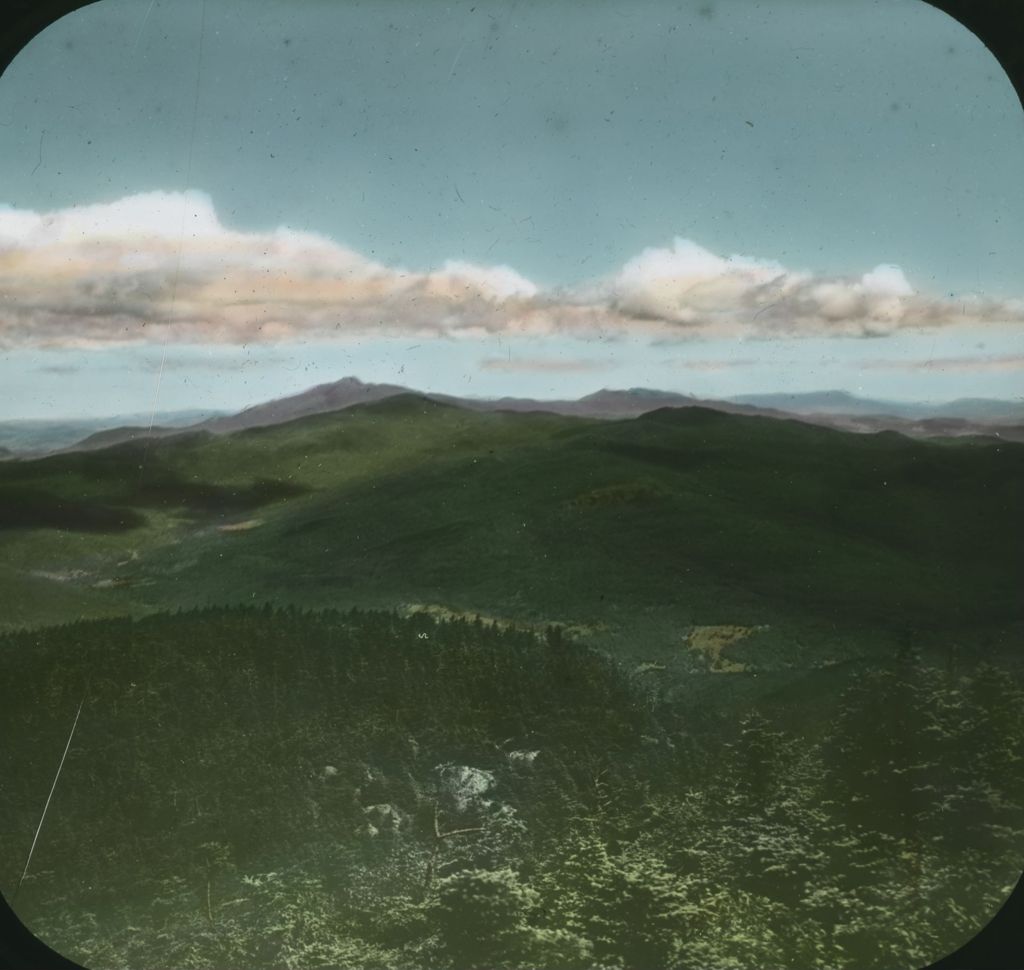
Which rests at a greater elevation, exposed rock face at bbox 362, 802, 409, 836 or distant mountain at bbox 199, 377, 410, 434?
distant mountain at bbox 199, 377, 410, 434

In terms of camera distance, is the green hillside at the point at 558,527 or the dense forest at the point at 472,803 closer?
the dense forest at the point at 472,803

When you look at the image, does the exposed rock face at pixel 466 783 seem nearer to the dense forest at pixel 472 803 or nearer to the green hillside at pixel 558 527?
the dense forest at pixel 472 803

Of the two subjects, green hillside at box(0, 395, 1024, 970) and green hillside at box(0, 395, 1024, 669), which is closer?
green hillside at box(0, 395, 1024, 970)

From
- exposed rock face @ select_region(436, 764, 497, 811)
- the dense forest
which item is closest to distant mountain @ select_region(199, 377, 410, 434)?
the dense forest

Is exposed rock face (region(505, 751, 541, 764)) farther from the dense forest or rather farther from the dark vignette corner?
the dark vignette corner

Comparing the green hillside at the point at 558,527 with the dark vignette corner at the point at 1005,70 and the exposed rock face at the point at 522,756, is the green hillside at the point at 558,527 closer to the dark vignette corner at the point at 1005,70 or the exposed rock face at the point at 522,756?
the exposed rock face at the point at 522,756

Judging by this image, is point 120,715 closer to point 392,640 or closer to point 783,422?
point 392,640

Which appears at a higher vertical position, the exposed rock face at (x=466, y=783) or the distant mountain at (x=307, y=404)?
the distant mountain at (x=307, y=404)

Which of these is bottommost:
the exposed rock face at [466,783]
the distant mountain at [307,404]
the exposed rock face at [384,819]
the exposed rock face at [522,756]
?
the exposed rock face at [384,819]

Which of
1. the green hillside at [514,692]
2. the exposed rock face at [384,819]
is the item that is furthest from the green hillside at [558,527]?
the exposed rock face at [384,819]
